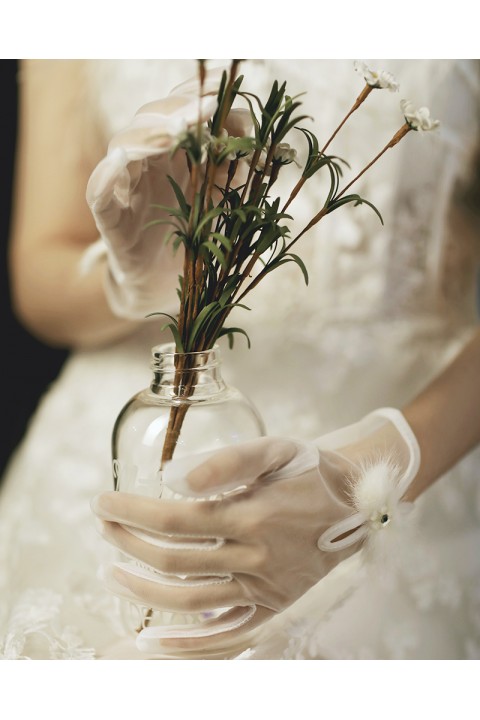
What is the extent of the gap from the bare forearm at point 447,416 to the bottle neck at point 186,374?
0.24 m

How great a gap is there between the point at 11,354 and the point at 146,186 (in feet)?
2.80

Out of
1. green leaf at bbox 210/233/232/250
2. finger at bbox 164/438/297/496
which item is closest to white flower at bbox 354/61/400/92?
green leaf at bbox 210/233/232/250

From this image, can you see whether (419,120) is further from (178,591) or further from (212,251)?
(178,591)

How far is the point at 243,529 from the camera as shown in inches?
18.2

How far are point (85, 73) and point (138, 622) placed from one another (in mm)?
633

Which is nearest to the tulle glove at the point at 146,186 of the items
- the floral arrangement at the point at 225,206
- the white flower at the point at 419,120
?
the floral arrangement at the point at 225,206

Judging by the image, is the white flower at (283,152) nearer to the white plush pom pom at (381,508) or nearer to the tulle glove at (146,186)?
the tulle glove at (146,186)

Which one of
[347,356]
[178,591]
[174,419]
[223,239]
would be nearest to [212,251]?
[223,239]

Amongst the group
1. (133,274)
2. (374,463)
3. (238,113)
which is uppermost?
(238,113)

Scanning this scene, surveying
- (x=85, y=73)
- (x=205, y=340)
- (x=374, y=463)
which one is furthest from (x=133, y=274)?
(x=85, y=73)

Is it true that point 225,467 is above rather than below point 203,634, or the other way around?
above

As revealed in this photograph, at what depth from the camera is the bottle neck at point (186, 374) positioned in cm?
48

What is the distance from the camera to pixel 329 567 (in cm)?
53
